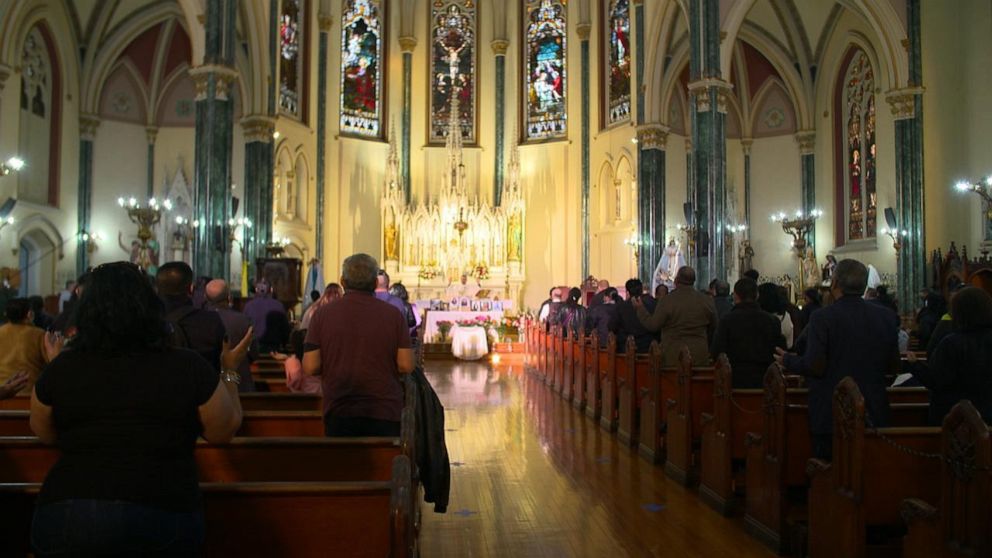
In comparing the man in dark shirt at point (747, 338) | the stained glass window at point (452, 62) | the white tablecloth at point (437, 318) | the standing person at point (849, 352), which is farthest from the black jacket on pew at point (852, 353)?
the stained glass window at point (452, 62)

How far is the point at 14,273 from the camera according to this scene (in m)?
18.3

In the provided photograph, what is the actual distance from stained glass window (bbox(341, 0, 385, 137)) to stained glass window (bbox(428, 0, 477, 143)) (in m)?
1.79

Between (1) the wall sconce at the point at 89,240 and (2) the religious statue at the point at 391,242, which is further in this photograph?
(2) the religious statue at the point at 391,242

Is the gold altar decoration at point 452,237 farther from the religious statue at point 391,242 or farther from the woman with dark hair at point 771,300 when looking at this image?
the woman with dark hair at point 771,300

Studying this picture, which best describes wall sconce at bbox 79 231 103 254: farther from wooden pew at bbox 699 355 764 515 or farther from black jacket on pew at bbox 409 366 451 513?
wooden pew at bbox 699 355 764 515

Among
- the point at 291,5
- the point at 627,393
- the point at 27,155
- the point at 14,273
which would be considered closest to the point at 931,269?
the point at 627,393

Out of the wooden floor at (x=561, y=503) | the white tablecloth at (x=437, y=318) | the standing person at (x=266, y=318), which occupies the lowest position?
the wooden floor at (x=561, y=503)

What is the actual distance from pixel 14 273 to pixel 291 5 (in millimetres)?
10044

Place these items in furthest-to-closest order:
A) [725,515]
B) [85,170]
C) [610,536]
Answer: [85,170] < [725,515] < [610,536]

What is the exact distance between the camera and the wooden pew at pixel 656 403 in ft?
24.3

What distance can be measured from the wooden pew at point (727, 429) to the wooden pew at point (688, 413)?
590 millimetres

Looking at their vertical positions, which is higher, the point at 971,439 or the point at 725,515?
the point at 971,439

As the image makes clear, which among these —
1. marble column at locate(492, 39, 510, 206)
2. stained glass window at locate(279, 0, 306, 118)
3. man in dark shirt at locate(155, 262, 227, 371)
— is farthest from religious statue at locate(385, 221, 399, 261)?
man in dark shirt at locate(155, 262, 227, 371)

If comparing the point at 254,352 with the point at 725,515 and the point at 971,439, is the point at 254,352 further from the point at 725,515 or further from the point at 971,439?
the point at 971,439
